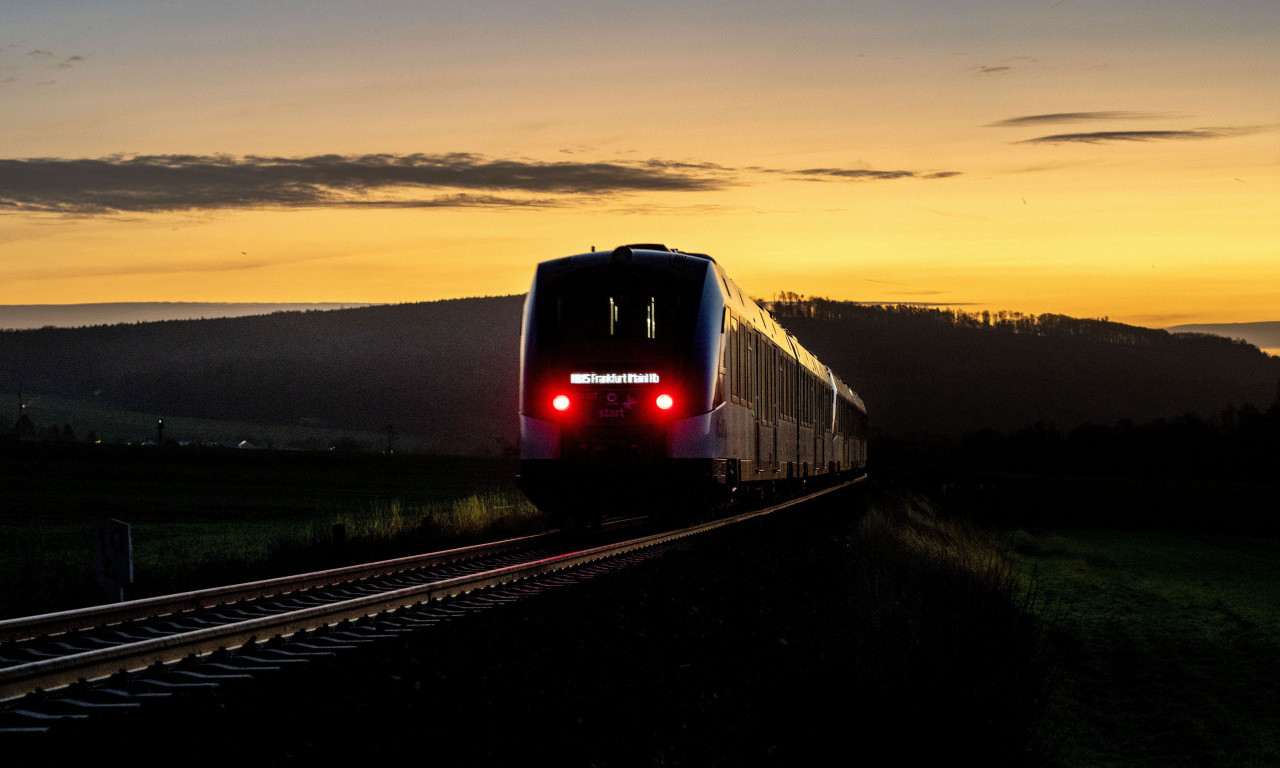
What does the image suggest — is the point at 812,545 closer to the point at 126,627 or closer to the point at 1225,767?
the point at 1225,767

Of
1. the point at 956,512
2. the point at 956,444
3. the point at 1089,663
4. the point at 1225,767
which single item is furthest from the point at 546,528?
the point at 956,444

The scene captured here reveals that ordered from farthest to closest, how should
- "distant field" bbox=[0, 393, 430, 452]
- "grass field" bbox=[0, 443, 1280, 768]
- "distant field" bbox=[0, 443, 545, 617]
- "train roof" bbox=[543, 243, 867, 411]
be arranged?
"distant field" bbox=[0, 393, 430, 452], "train roof" bbox=[543, 243, 867, 411], "distant field" bbox=[0, 443, 545, 617], "grass field" bbox=[0, 443, 1280, 768]

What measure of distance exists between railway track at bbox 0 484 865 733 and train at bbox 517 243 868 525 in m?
2.39

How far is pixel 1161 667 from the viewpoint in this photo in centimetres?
1995

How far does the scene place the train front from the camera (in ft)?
53.7

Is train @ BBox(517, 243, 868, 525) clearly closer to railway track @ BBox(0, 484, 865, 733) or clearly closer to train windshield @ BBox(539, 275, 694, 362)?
train windshield @ BBox(539, 275, 694, 362)

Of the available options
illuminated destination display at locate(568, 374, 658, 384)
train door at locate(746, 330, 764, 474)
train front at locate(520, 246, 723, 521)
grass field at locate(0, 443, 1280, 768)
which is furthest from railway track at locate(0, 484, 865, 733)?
train door at locate(746, 330, 764, 474)

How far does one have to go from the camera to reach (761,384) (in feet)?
68.8

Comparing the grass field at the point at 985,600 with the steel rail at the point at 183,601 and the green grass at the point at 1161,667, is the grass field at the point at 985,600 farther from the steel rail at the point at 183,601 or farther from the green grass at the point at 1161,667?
the steel rail at the point at 183,601

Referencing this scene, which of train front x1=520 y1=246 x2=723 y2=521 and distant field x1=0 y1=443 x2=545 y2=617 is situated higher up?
train front x1=520 y1=246 x2=723 y2=521

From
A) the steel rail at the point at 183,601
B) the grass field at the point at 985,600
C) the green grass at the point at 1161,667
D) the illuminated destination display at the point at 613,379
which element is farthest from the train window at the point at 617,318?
the green grass at the point at 1161,667

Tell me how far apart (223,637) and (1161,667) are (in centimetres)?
1657

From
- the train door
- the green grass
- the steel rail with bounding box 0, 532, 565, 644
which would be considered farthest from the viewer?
the train door

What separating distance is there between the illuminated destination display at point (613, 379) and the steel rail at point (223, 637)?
358cm
